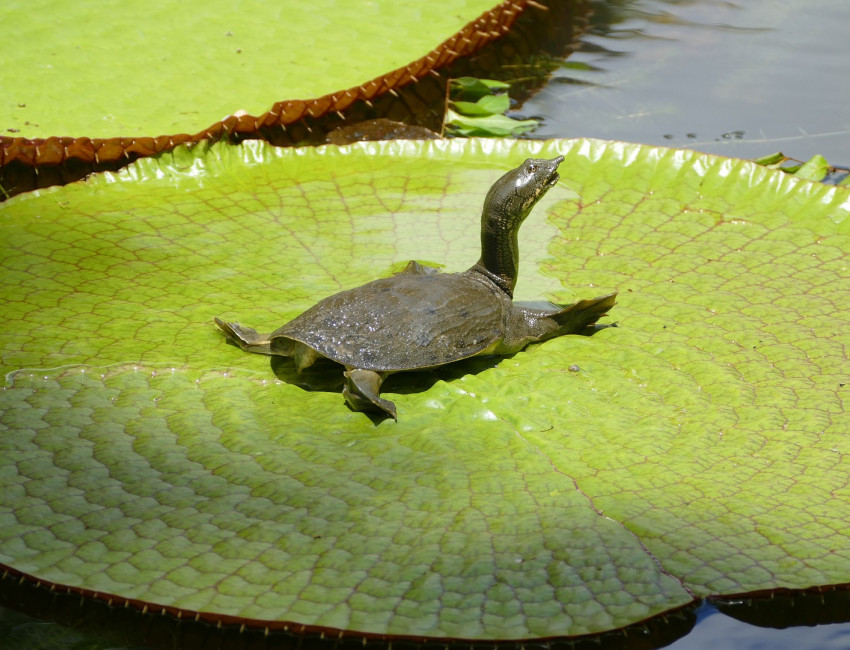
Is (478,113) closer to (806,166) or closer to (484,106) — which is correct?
(484,106)

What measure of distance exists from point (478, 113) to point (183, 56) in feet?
6.30

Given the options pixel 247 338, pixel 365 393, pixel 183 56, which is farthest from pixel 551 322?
pixel 183 56

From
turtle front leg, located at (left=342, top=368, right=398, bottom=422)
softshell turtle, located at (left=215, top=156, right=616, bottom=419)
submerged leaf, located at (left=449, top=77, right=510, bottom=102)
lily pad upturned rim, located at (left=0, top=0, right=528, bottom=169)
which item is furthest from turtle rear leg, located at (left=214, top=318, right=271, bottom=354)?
submerged leaf, located at (left=449, top=77, right=510, bottom=102)

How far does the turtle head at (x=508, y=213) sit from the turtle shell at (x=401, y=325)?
0.83ft

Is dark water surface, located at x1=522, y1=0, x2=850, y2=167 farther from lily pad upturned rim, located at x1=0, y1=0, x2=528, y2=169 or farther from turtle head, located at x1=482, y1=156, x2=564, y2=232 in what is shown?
turtle head, located at x1=482, y1=156, x2=564, y2=232

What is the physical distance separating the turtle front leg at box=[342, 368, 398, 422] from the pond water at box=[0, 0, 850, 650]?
2.88 meters

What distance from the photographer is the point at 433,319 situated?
3.40 m

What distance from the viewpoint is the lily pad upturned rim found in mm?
4301

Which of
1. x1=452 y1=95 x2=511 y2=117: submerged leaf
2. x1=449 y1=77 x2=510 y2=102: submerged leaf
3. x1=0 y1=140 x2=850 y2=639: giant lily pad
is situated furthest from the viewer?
x1=449 y1=77 x2=510 y2=102: submerged leaf

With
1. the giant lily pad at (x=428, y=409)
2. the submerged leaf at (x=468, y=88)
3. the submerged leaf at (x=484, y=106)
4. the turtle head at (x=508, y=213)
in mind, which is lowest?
the giant lily pad at (x=428, y=409)

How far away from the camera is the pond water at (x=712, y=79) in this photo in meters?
5.42

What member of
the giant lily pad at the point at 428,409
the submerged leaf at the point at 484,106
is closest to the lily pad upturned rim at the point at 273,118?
the giant lily pad at the point at 428,409

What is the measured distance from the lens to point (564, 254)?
4230mm

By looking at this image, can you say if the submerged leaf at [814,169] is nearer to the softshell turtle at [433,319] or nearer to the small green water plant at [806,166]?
the small green water plant at [806,166]
